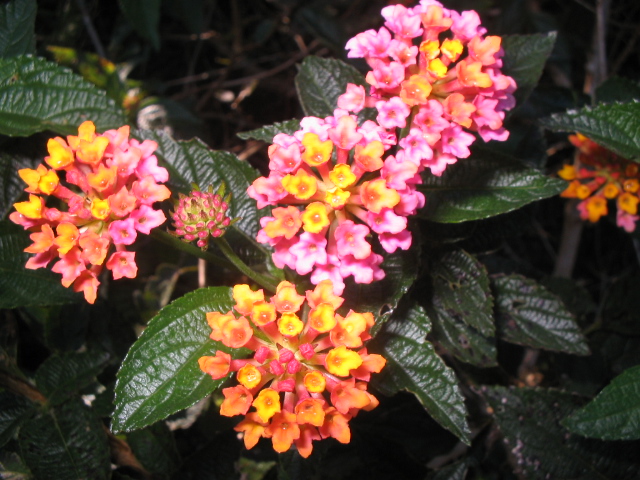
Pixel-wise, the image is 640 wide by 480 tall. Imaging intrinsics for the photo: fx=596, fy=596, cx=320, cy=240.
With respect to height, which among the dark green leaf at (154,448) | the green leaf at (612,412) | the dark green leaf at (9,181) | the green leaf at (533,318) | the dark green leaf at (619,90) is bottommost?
the dark green leaf at (154,448)

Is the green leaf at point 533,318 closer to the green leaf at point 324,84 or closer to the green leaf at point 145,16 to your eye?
the green leaf at point 324,84

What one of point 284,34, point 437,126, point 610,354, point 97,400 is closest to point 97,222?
point 97,400

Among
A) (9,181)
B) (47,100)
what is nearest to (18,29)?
(47,100)

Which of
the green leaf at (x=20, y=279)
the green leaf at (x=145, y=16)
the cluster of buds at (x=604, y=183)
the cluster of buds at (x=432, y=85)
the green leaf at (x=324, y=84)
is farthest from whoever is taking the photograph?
the green leaf at (x=145, y=16)

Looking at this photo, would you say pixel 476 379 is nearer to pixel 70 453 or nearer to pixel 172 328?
pixel 172 328

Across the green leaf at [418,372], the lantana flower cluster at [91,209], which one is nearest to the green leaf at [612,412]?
the green leaf at [418,372]

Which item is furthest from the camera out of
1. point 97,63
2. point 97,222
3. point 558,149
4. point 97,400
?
point 558,149

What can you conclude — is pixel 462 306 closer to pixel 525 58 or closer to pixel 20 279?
pixel 525 58
